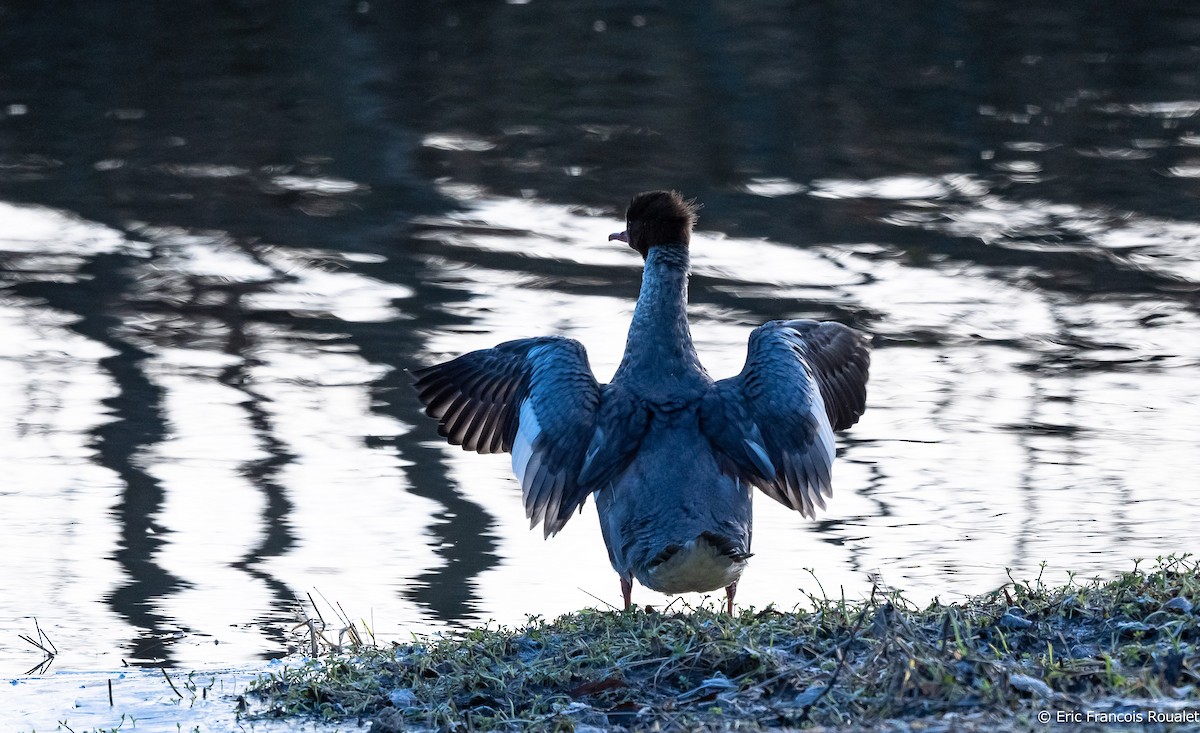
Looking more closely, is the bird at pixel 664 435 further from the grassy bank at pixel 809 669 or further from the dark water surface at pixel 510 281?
the dark water surface at pixel 510 281

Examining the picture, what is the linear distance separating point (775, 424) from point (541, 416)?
810mm

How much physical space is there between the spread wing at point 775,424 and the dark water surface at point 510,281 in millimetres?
604

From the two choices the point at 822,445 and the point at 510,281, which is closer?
the point at 822,445

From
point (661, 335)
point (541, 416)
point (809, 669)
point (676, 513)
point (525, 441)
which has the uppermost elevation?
point (661, 335)

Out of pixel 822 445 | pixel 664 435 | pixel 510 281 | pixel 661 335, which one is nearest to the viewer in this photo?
pixel 664 435

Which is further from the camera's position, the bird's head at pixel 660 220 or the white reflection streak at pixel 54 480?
the bird's head at pixel 660 220

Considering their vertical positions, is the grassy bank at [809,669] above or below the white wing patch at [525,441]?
below

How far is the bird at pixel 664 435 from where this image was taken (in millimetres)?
5359

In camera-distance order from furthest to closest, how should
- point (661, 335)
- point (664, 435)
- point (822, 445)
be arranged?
point (661, 335) → point (822, 445) → point (664, 435)

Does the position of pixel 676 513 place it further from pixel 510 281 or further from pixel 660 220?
pixel 510 281

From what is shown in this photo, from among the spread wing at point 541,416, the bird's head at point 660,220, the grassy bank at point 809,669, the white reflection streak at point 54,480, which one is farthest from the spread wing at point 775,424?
the white reflection streak at point 54,480

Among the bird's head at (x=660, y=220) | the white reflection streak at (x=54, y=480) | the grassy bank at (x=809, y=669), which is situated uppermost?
the bird's head at (x=660, y=220)

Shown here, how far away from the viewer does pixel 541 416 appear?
18.9 ft

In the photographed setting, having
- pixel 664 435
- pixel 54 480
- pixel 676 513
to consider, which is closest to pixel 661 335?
pixel 664 435
